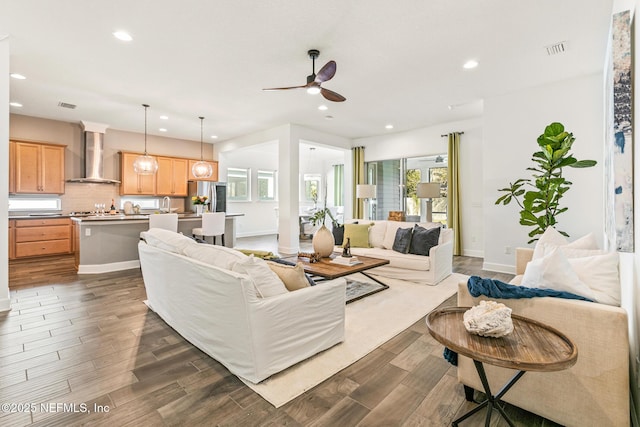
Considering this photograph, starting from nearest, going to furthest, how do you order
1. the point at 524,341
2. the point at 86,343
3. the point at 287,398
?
the point at 524,341
the point at 287,398
the point at 86,343

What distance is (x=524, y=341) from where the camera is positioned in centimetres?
133

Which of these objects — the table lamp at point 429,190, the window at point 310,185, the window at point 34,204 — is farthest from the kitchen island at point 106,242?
the window at point 310,185

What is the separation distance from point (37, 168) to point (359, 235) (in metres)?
6.83

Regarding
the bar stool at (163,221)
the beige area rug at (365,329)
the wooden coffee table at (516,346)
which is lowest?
the beige area rug at (365,329)

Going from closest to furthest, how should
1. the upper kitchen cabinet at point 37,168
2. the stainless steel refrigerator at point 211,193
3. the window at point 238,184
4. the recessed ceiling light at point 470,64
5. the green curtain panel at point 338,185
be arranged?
the recessed ceiling light at point 470,64, the upper kitchen cabinet at point 37,168, the stainless steel refrigerator at point 211,193, the window at point 238,184, the green curtain panel at point 338,185

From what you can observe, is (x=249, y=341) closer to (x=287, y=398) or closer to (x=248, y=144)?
(x=287, y=398)

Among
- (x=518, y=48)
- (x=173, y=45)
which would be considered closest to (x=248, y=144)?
(x=173, y=45)

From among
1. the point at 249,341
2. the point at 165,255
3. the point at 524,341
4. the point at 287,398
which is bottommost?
the point at 287,398

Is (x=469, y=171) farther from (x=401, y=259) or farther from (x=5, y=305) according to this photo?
(x=5, y=305)

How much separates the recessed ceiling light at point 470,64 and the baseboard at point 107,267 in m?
6.27

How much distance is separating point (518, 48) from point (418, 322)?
3316 millimetres

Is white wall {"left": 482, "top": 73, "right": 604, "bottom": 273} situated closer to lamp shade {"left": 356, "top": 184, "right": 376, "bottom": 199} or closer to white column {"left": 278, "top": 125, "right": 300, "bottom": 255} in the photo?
lamp shade {"left": 356, "top": 184, "right": 376, "bottom": 199}

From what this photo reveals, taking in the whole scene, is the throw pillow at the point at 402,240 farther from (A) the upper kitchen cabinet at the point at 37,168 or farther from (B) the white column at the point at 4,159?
(A) the upper kitchen cabinet at the point at 37,168

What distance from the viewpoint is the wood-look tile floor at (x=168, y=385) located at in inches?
65.4
